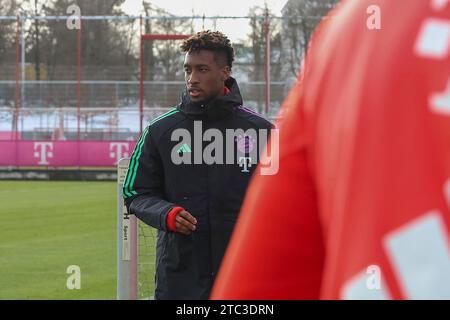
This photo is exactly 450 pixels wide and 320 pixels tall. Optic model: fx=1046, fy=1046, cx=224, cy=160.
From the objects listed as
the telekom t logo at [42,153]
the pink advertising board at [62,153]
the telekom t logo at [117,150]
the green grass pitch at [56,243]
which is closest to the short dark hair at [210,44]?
the green grass pitch at [56,243]

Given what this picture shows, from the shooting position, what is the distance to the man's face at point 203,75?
191 inches

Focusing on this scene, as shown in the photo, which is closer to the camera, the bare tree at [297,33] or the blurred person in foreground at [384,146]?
the blurred person in foreground at [384,146]

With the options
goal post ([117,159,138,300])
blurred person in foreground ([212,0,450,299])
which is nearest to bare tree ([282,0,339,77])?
goal post ([117,159,138,300])

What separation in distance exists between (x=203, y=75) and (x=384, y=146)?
4089 millimetres

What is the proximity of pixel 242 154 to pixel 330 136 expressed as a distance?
12.3 feet

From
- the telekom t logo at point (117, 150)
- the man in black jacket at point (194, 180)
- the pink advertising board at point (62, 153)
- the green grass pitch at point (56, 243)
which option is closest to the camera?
the man in black jacket at point (194, 180)

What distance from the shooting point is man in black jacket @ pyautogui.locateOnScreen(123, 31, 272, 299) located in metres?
4.54

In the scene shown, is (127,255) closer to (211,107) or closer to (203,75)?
(203,75)

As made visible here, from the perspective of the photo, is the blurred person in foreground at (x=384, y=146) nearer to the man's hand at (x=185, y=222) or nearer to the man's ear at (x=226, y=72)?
the man's hand at (x=185, y=222)

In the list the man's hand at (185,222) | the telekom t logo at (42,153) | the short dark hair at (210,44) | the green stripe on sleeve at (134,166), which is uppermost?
the short dark hair at (210,44)

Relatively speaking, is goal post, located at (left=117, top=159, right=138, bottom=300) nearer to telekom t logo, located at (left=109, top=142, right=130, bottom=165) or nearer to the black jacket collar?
the black jacket collar
